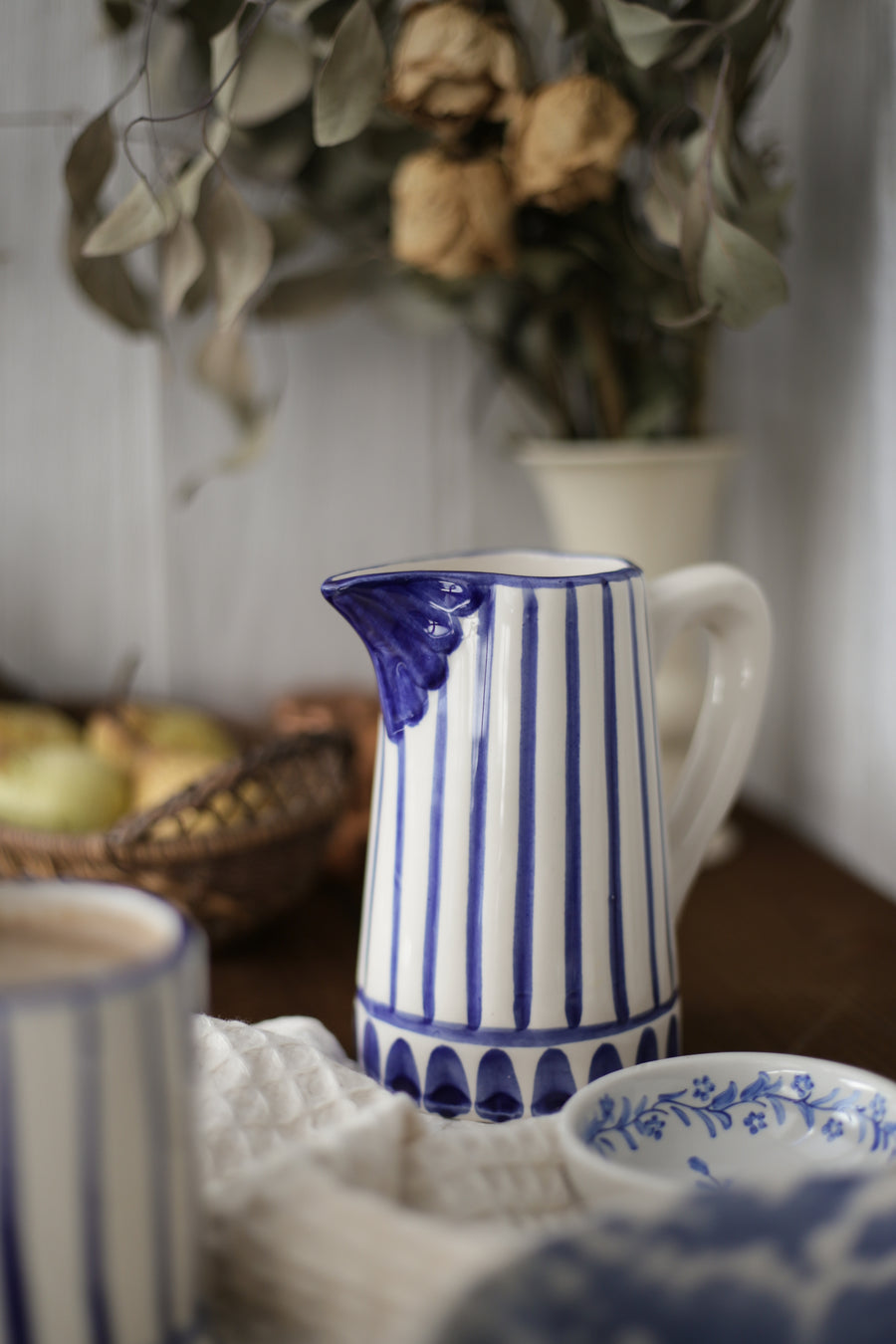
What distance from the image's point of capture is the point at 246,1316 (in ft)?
0.81

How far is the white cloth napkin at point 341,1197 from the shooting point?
0.75 ft

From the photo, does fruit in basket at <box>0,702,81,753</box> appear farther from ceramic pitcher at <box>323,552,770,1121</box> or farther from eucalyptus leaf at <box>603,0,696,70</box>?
eucalyptus leaf at <box>603,0,696,70</box>

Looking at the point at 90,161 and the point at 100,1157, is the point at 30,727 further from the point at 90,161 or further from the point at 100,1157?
the point at 100,1157

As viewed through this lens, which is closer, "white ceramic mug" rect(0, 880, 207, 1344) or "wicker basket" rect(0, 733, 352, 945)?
"white ceramic mug" rect(0, 880, 207, 1344)

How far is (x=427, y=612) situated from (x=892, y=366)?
311mm

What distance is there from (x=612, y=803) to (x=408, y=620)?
0.08 m

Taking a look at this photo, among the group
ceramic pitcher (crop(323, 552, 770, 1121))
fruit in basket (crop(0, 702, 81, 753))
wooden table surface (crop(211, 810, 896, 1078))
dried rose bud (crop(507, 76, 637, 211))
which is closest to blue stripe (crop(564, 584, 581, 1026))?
ceramic pitcher (crop(323, 552, 770, 1121))

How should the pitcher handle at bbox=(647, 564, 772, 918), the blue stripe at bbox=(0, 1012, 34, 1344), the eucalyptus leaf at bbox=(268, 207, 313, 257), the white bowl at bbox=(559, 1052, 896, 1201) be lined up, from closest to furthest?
the blue stripe at bbox=(0, 1012, 34, 1344), the white bowl at bbox=(559, 1052, 896, 1201), the pitcher handle at bbox=(647, 564, 772, 918), the eucalyptus leaf at bbox=(268, 207, 313, 257)

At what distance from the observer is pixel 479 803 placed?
0.35 metres

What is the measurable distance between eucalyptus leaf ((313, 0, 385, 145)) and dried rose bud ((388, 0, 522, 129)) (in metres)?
0.03

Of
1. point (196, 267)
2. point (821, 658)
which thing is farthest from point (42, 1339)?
point (821, 658)

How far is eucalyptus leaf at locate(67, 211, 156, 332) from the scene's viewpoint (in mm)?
537

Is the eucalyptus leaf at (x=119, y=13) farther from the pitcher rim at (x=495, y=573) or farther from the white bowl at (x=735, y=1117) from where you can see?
the white bowl at (x=735, y=1117)

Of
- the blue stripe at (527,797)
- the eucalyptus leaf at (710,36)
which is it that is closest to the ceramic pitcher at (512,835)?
the blue stripe at (527,797)
